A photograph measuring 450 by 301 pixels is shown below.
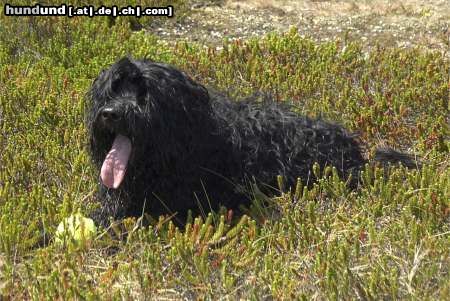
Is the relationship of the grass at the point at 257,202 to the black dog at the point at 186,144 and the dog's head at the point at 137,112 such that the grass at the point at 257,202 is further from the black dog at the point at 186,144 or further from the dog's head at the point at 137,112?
the dog's head at the point at 137,112

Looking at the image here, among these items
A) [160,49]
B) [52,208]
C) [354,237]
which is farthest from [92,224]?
[160,49]

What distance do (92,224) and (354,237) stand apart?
5.83 ft

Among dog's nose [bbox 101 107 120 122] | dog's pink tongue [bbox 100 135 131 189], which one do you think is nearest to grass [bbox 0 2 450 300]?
dog's pink tongue [bbox 100 135 131 189]

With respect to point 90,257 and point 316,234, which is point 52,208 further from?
point 316,234

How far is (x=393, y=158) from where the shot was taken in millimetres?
5902

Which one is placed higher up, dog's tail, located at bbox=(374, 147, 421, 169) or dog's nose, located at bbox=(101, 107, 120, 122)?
dog's nose, located at bbox=(101, 107, 120, 122)

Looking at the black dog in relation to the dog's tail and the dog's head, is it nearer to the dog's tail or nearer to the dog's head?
the dog's head

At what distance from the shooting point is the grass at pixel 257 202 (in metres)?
3.95

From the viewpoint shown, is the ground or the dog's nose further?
the ground

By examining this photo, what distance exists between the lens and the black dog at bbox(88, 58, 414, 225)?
4.65m

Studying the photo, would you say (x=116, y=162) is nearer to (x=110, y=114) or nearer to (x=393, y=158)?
(x=110, y=114)

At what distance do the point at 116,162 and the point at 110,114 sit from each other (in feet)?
1.32

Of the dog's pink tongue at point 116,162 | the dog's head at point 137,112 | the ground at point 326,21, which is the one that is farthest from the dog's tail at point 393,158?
the ground at point 326,21

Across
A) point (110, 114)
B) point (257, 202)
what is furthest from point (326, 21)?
point (110, 114)
